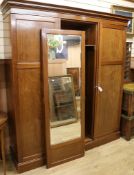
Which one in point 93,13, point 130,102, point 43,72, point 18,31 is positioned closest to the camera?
point 18,31

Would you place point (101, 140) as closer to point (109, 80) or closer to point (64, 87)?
point (109, 80)

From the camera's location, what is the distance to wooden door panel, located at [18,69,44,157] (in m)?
2.05

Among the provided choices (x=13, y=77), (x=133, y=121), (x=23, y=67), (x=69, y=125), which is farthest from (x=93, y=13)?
(x=133, y=121)

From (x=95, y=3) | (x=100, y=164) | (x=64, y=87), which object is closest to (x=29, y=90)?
(x=64, y=87)

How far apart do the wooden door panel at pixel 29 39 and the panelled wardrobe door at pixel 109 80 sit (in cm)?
88

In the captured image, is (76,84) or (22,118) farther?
(76,84)

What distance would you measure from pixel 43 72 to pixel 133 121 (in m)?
1.78

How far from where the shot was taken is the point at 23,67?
200cm

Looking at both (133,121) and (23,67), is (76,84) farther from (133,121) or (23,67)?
(133,121)

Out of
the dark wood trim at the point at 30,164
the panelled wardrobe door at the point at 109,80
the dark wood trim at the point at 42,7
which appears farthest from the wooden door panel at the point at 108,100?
the dark wood trim at the point at 30,164

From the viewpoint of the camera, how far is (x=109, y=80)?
266 centimetres

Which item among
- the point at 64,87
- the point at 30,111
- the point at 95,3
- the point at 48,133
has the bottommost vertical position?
the point at 48,133

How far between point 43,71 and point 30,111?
19.5 inches

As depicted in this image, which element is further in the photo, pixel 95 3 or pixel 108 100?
pixel 95 3
